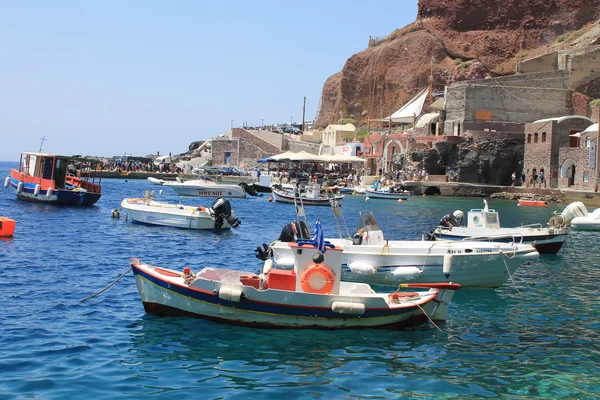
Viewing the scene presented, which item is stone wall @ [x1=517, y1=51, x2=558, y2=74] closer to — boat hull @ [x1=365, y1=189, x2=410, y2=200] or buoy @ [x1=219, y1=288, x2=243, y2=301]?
boat hull @ [x1=365, y1=189, x2=410, y2=200]

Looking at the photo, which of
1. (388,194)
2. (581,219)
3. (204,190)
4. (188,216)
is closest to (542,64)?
(388,194)

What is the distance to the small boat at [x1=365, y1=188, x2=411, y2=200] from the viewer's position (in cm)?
5833

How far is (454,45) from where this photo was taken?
323 ft

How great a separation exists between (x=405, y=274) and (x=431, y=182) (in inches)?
1903

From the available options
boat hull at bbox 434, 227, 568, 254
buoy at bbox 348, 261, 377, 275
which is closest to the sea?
buoy at bbox 348, 261, 377, 275

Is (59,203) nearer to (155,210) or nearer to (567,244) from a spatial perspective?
(155,210)

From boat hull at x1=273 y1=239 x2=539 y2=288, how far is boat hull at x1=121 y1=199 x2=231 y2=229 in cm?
1245

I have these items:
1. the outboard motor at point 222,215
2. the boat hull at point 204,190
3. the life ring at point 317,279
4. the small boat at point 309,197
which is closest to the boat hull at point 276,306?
the life ring at point 317,279

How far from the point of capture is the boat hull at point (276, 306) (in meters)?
13.3

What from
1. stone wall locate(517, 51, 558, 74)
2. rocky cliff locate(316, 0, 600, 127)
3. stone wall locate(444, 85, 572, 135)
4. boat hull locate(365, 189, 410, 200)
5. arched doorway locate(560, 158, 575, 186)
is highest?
rocky cliff locate(316, 0, 600, 127)

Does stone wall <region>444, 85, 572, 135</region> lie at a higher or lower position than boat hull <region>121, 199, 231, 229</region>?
higher

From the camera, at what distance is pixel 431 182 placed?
65750mm

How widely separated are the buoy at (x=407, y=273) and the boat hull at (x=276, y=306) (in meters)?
4.24

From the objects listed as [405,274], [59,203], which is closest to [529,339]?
[405,274]
